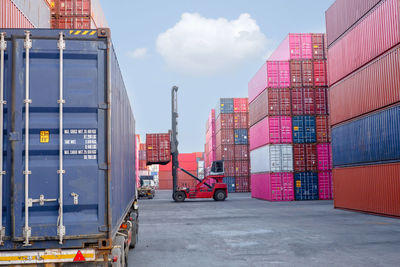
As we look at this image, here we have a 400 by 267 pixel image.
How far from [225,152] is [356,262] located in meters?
39.2

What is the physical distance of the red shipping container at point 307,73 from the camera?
29.6 meters

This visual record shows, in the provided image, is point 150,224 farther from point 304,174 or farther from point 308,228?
point 304,174

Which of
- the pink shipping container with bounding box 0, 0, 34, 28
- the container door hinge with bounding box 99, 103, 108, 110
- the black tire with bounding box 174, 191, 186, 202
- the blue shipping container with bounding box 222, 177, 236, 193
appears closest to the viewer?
the container door hinge with bounding box 99, 103, 108, 110

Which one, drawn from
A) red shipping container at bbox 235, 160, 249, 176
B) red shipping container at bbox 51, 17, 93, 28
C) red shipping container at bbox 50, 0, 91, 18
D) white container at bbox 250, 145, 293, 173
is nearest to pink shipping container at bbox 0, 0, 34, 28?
red shipping container at bbox 51, 17, 93, 28

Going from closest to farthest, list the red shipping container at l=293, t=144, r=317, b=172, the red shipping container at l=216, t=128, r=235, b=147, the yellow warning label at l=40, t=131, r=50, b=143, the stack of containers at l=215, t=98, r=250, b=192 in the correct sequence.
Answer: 1. the yellow warning label at l=40, t=131, r=50, b=143
2. the red shipping container at l=293, t=144, r=317, b=172
3. the red shipping container at l=216, t=128, r=235, b=147
4. the stack of containers at l=215, t=98, r=250, b=192

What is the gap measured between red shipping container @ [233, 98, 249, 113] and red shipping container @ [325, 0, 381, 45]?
80.4 feet

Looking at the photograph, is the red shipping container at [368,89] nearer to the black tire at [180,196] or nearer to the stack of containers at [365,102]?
the stack of containers at [365,102]

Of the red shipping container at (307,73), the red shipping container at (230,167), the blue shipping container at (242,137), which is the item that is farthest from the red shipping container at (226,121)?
the red shipping container at (307,73)

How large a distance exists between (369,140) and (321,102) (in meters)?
11.9

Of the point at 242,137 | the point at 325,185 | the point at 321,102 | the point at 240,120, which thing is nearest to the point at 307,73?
the point at 321,102

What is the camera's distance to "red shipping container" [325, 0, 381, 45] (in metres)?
18.8

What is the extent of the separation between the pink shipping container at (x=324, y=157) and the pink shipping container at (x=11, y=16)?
73.7 feet

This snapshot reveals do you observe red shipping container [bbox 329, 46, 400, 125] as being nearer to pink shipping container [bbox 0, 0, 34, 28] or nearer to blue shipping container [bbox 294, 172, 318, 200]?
blue shipping container [bbox 294, 172, 318, 200]

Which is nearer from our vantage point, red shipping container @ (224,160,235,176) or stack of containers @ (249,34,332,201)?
stack of containers @ (249,34,332,201)
